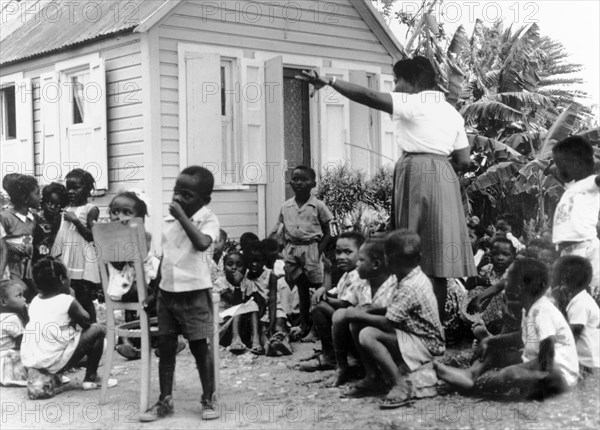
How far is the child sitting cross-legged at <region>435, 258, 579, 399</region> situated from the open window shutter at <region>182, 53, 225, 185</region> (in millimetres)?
5403

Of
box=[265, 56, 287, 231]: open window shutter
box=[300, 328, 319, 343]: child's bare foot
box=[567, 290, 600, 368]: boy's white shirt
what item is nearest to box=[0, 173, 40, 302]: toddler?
box=[300, 328, 319, 343]: child's bare foot

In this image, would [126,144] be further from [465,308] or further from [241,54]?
[465,308]

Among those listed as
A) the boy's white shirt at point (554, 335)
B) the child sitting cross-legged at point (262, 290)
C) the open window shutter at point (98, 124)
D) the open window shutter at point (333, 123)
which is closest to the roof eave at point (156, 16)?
the open window shutter at point (98, 124)

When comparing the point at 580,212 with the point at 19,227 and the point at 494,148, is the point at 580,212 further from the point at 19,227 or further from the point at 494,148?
the point at 494,148

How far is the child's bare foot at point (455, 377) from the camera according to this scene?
4.59 meters

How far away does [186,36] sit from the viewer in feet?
30.9

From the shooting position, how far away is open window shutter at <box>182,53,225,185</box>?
9.33 m

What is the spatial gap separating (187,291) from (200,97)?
5.33m

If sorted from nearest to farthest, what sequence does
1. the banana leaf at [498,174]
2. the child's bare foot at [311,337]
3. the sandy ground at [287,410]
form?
the sandy ground at [287,410] < the child's bare foot at [311,337] < the banana leaf at [498,174]

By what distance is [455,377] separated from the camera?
4.61 metres

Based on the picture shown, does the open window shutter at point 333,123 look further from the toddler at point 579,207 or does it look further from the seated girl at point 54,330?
the seated girl at point 54,330

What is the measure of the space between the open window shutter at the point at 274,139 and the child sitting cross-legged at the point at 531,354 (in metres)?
5.58

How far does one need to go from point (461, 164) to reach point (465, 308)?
60.2 inches

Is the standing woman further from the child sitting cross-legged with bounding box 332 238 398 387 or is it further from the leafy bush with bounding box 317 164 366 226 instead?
the leafy bush with bounding box 317 164 366 226
